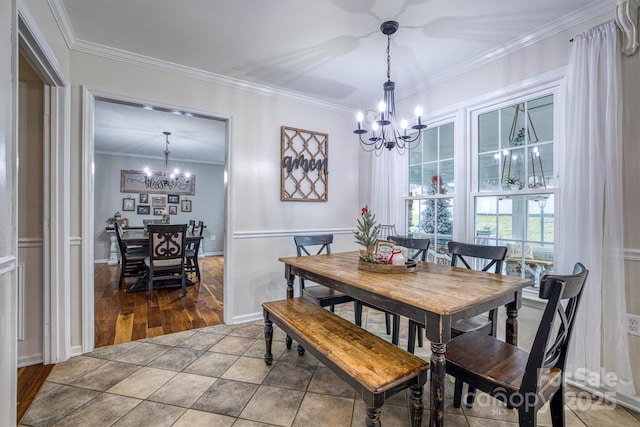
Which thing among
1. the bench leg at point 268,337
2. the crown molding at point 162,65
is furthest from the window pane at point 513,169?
the bench leg at point 268,337

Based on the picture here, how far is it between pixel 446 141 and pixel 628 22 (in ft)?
4.68

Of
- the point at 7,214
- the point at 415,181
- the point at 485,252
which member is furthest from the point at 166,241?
the point at 485,252

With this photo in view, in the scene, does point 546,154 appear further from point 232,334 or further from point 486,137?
point 232,334

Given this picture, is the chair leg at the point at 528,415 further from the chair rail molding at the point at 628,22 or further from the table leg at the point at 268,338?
the chair rail molding at the point at 628,22

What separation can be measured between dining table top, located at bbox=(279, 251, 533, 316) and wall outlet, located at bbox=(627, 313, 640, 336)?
2.48ft

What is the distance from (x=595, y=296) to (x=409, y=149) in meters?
2.12

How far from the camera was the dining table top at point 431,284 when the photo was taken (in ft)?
4.43

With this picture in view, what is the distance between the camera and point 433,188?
3.14 m

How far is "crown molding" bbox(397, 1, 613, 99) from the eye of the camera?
1962 mm

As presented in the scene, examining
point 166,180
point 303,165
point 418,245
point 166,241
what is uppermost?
point 166,180

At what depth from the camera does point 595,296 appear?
1.85 meters

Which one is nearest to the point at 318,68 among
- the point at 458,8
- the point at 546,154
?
the point at 458,8

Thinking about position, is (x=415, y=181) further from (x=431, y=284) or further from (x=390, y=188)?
(x=431, y=284)

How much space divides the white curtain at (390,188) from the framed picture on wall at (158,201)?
19.2 feet
